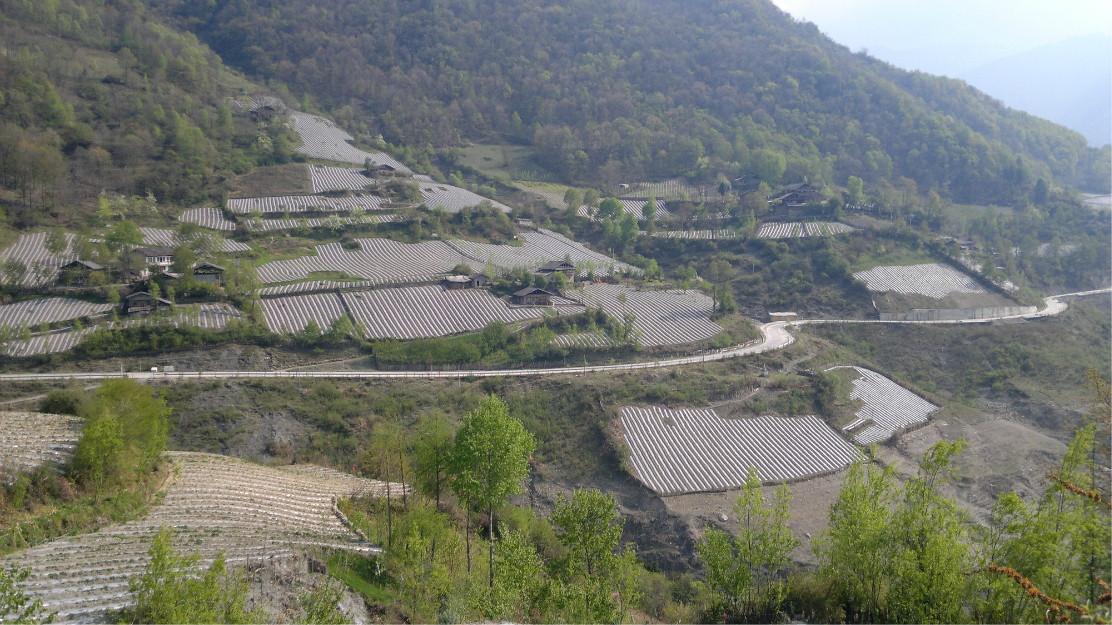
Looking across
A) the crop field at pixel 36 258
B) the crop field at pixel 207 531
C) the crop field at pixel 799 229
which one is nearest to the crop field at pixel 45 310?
the crop field at pixel 36 258

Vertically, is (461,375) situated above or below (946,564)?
below

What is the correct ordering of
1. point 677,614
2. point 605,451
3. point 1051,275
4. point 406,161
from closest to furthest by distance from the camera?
point 677,614
point 605,451
point 1051,275
point 406,161

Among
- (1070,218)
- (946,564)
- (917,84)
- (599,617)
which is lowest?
(599,617)

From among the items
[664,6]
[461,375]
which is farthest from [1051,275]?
[664,6]

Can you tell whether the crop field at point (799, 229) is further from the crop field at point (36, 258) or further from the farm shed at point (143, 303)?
the crop field at point (36, 258)

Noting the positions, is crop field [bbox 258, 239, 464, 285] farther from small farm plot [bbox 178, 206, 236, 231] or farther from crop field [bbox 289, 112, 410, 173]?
crop field [bbox 289, 112, 410, 173]

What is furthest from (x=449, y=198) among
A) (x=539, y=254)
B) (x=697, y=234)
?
(x=697, y=234)

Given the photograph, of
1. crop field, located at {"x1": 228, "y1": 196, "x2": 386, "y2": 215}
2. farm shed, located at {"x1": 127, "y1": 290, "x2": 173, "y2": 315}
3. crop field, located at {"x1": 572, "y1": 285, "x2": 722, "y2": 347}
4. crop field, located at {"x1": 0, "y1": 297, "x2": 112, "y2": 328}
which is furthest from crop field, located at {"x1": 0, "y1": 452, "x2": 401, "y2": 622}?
crop field, located at {"x1": 228, "y1": 196, "x2": 386, "y2": 215}

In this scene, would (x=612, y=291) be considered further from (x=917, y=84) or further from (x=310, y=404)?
(x=917, y=84)
